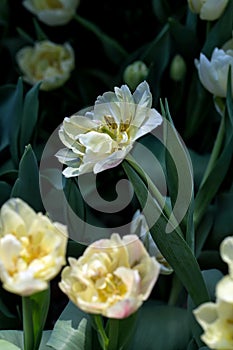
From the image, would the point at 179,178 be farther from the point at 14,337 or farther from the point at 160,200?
the point at 14,337

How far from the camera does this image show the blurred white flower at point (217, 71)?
100cm

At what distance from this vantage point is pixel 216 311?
54 centimetres

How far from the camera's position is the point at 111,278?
584mm

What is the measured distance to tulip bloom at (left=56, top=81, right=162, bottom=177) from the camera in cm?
71

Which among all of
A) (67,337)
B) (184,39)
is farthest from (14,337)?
(184,39)

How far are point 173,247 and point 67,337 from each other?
140 millimetres

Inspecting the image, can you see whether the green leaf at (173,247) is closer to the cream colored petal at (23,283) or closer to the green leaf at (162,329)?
the green leaf at (162,329)

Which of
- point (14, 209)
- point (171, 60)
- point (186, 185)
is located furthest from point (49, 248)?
point (171, 60)

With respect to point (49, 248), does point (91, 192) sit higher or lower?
lower

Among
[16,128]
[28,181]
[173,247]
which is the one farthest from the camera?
[16,128]

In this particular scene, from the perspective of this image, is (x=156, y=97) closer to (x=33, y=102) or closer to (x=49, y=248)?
(x=33, y=102)

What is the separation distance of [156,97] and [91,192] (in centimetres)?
27

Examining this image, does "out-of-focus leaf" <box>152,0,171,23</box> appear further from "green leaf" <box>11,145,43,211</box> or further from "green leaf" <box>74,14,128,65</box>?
"green leaf" <box>11,145,43,211</box>

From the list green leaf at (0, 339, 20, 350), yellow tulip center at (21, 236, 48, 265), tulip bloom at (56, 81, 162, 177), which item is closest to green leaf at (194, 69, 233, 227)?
tulip bloom at (56, 81, 162, 177)
